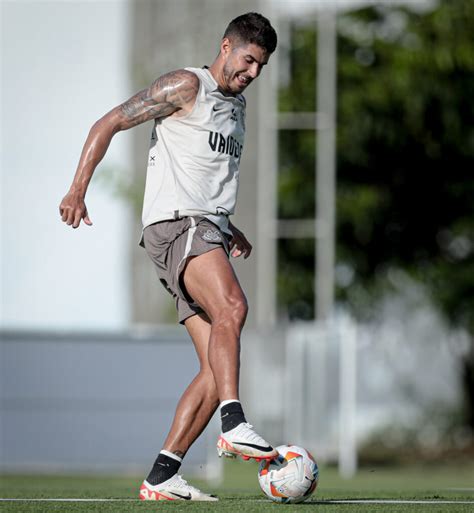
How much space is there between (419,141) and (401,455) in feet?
17.9

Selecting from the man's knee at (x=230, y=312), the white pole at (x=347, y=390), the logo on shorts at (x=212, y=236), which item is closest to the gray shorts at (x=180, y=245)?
the logo on shorts at (x=212, y=236)

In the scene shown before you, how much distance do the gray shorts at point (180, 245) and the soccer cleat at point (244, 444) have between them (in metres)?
0.78

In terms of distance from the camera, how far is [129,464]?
41.4ft

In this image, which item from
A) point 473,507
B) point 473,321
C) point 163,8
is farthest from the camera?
point 163,8

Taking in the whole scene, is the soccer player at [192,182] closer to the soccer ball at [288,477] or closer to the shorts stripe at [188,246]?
the shorts stripe at [188,246]

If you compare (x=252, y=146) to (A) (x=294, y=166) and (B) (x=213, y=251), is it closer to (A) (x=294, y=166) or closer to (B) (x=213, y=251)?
(A) (x=294, y=166)

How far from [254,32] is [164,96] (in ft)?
1.55

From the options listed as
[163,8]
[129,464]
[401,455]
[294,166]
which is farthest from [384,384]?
[129,464]

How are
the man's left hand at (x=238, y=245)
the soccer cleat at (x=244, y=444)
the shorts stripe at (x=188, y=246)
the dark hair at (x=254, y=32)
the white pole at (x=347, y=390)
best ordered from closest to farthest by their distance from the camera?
the soccer cleat at (x=244, y=444)
the shorts stripe at (x=188, y=246)
the dark hair at (x=254, y=32)
the man's left hand at (x=238, y=245)
the white pole at (x=347, y=390)

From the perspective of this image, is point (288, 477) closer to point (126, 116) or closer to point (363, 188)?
point (126, 116)

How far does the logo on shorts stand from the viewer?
5383mm

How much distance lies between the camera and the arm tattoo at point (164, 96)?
5.47 m

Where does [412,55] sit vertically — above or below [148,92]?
above

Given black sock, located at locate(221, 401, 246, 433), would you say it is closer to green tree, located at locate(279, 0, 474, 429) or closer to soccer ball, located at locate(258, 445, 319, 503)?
soccer ball, located at locate(258, 445, 319, 503)
